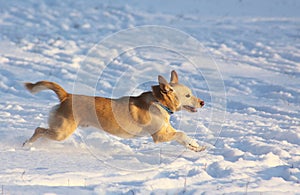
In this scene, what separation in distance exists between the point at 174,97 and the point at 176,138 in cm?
39

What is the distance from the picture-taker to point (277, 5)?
15.3m

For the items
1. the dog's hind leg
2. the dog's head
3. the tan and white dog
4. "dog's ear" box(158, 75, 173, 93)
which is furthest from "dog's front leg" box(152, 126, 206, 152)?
the dog's hind leg

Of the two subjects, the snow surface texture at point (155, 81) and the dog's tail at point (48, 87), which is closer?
the snow surface texture at point (155, 81)

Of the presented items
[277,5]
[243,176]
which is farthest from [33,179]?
[277,5]

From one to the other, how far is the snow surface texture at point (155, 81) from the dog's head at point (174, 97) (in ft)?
1.41

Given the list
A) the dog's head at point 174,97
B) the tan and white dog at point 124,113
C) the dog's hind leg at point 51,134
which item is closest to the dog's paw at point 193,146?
the tan and white dog at point 124,113

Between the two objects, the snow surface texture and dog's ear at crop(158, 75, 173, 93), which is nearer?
the snow surface texture

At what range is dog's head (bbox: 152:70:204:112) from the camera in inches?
198

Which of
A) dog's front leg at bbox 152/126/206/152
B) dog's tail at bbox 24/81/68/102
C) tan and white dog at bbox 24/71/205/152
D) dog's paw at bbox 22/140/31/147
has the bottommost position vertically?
dog's paw at bbox 22/140/31/147

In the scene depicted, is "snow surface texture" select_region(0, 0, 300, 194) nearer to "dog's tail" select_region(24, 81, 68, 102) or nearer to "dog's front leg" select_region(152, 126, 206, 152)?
"dog's front leg" select_region(152, 126, 206, 152)

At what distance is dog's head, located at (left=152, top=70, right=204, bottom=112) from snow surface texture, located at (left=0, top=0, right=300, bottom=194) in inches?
16.9

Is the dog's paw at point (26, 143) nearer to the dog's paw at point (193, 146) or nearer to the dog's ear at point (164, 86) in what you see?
the dog's ear at point (164, 86)

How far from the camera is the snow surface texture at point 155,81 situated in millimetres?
4141

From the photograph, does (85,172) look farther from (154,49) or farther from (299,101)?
(154,49)
